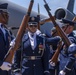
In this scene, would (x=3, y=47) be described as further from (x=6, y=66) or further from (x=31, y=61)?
(x=31, y=61)

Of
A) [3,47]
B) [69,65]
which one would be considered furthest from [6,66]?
[69,65]

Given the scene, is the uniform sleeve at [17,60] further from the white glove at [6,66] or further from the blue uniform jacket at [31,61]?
the white glove at [6,66]

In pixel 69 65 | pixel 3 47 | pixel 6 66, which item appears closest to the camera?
pixel 6 66

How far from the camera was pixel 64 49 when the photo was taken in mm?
7184

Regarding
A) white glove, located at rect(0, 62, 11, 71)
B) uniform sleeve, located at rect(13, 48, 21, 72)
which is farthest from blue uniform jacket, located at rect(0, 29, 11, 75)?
uniform sleeve, located at rect(13, 48, 21, 72)

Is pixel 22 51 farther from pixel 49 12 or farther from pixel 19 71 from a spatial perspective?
pixel 49 12

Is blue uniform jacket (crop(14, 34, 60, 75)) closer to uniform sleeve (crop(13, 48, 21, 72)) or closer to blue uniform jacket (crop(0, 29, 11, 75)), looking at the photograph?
uniform sleeve (crop(13, 48, 21, 72))

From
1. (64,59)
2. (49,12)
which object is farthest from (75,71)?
Result: (49,12)

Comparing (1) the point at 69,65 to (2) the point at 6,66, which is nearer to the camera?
(2) the point at 6,66

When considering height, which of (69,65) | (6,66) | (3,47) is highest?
(3,47)

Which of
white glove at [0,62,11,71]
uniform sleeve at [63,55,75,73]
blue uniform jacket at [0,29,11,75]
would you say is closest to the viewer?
white glove at [0,62,11,71]

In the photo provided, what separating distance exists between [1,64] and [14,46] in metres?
Result: 0.39

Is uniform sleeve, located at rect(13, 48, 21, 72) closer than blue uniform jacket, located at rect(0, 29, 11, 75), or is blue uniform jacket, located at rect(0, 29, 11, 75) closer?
blue uniform jacket, located at rect(0, 29, 11, 75)

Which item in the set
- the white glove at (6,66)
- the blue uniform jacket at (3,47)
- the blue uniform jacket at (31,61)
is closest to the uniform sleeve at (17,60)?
the blue uniform jacket at (31,61)
